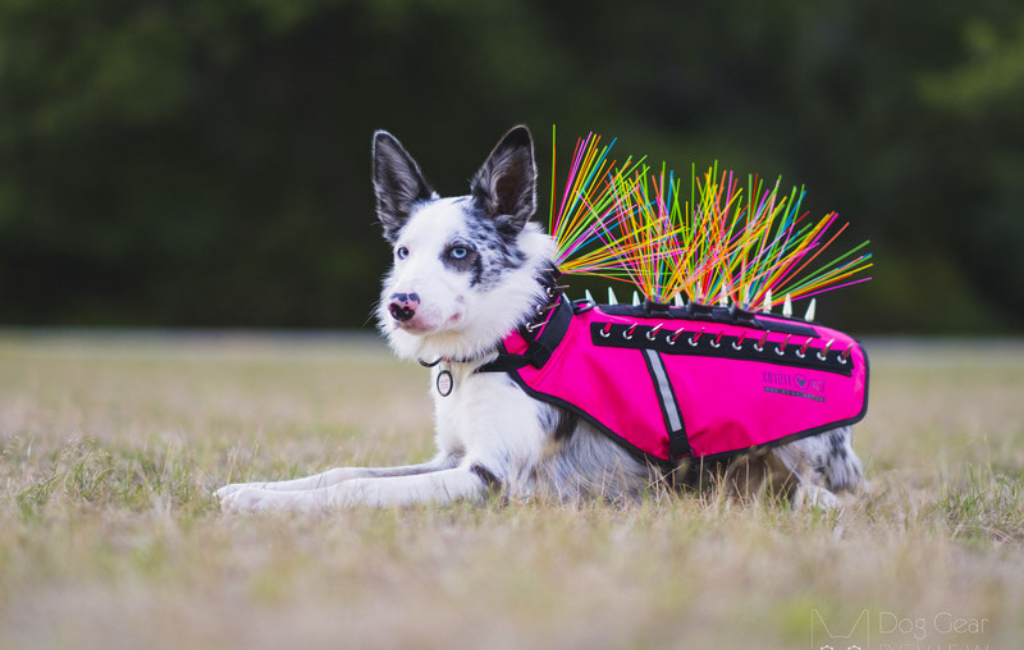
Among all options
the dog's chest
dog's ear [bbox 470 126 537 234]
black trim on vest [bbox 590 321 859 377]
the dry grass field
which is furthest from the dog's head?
the dry grass field

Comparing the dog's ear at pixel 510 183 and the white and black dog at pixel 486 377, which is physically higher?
the dog's ear at pixel 510 183

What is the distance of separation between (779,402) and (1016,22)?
21372mm

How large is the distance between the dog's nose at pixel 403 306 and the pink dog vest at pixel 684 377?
361 mm

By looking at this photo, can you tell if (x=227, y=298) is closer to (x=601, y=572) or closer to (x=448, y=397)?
(x=448, y=397)

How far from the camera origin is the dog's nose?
9.45 ft

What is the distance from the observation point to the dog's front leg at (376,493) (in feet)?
8.91

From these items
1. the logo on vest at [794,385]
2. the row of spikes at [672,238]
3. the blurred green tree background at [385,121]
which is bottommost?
the logo on vest at [794,385]

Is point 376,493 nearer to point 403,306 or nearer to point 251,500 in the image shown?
point 251,500

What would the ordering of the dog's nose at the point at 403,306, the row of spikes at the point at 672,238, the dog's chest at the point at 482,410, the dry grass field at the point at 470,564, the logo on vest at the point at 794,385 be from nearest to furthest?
the dry grass field at the point at 470,564, the dog's nose at the point at 403,306, the dog's chest at the point at 482,410, the logo on vest at the point at 794,385, the row of spikes at the point at 672,238

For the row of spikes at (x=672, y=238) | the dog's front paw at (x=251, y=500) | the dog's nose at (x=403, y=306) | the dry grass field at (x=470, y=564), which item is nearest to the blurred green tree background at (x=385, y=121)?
the row of spikes at (x=672, y=238)

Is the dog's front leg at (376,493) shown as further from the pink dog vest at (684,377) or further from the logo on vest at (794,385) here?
the logo on vest at (794,385)

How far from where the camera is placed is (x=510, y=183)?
10.6 ft

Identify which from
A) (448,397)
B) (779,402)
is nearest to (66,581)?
(448,397)

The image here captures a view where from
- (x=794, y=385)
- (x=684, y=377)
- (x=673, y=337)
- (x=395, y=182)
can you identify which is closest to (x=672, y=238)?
(x=673, y=337)
